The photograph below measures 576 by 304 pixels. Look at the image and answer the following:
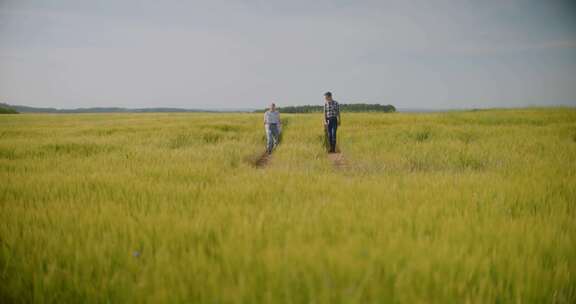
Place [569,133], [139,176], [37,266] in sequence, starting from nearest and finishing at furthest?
1. [37,266]
2. [139,176]
3. [569,133]

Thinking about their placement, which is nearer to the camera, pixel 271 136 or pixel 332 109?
pixel 332 109

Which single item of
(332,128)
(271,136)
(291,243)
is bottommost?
(291,243)

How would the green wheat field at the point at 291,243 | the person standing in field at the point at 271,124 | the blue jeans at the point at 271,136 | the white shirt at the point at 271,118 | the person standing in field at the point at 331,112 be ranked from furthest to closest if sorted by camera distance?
the white shirt at the point at 271,118 < the person standing in field at the point at 271,124 < the blue jeans at the point at 271,136 < the person standing in field at the point at 331,112 < the green wheat field at the point at 291,243

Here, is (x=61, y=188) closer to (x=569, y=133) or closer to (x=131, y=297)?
(x=131, y=297)

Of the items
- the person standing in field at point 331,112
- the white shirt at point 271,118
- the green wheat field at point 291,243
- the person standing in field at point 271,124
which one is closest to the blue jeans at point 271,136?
the person standing in field at point 271,124

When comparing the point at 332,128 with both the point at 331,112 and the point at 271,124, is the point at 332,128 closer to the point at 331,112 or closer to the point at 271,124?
the point at 331,112

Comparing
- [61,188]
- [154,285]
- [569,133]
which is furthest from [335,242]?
[569,133]

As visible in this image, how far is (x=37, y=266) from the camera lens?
76.4 inches

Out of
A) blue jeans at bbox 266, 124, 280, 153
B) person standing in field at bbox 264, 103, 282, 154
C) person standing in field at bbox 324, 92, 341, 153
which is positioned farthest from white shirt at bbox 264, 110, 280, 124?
person standing in field at bbox 324, 92, 341, 153

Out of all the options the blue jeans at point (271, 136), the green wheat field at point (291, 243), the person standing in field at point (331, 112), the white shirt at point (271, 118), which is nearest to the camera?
the green wheat field at point (291, 243)

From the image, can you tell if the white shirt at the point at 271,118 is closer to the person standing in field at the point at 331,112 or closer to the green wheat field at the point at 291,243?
the person standing in field at the point at 331,112

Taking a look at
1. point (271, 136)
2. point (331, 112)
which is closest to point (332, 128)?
point (331, 112)

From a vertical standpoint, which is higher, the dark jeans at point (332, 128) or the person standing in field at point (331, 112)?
the person standing in field at point (331, 112)

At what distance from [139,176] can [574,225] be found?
5.85 metres
